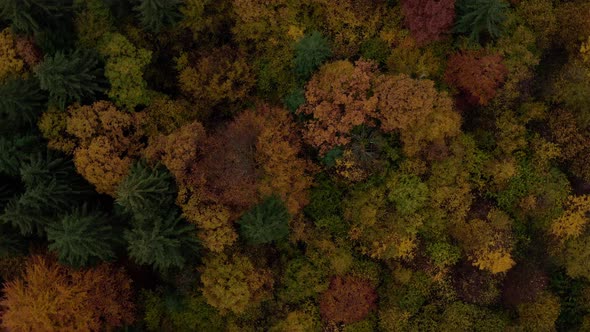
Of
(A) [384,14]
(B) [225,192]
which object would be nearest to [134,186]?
(B) [225,192]

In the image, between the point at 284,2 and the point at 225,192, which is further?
the point at 284,2

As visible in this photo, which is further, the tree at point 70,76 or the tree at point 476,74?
the tree at point 476,74

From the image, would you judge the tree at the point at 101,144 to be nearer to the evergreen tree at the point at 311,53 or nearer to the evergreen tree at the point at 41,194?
the evergreen tree at the point at 41,194

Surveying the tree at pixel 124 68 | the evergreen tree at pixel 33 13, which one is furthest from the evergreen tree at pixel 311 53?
the evergreen tree at pixel 33 13

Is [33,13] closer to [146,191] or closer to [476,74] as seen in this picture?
[146,191]

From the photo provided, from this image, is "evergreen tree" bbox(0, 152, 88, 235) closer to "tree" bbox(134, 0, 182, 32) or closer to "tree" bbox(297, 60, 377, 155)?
"tree" bbox(134, 0, 182, 32)

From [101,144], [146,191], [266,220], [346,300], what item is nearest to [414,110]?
[266,220]

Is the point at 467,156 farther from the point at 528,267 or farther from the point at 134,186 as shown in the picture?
the point at 134,186
